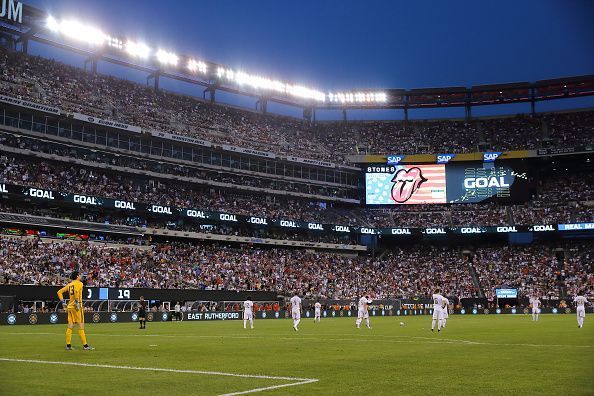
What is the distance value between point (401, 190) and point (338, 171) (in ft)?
31.7

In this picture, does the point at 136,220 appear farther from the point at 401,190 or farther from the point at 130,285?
the point at 401,190

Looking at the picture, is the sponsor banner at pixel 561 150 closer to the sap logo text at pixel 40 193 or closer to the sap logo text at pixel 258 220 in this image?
the sap logo text at pixel 258 220

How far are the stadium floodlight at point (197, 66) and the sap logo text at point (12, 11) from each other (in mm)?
24304

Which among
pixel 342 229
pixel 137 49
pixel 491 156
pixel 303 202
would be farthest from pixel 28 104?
pixel 491 156

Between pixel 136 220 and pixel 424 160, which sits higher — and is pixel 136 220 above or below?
below

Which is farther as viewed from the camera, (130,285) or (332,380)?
(130,285)

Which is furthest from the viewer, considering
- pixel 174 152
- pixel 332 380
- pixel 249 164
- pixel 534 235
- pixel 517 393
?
pixel 534 235

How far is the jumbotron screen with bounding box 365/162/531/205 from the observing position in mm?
91250

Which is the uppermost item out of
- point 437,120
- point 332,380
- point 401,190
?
point 437,120

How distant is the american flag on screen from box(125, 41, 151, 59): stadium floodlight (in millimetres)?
35947

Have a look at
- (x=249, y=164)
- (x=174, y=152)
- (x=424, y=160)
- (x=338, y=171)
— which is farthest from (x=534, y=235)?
(x=174, y=152)

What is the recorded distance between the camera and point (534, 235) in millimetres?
90812

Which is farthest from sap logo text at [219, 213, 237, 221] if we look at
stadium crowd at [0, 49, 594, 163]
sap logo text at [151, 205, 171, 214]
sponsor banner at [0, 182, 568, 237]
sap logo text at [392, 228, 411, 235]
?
sap logo text at [392, 228, 411, 235]

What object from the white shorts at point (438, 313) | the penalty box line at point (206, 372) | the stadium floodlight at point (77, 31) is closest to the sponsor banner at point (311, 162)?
the stadium floodlight at point (77, 31)
